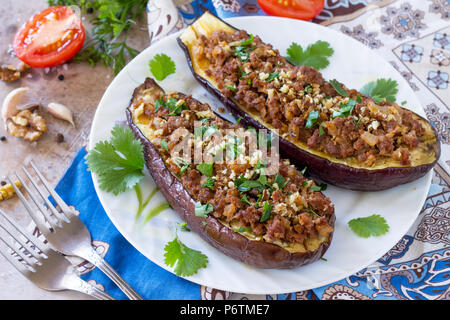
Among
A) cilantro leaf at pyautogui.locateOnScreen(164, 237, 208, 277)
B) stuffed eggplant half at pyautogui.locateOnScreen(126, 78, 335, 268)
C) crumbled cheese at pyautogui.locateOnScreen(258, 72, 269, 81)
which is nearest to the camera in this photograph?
stuffed eggplant half at pyautogui.locateOnScreen(126, 78, 335, 268)

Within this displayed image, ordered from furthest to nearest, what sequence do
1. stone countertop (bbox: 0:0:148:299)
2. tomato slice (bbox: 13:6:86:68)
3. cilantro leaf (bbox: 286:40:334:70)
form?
tomato slice (bbox: 13:6:86:68), stone countertop (bbox: 0:0:148:299), cilantro leaf (bbox: 286:40:334:70)

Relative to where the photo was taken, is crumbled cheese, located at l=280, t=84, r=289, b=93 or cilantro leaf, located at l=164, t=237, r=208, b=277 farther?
crumbled cheese, located at l=280, t=84, r=289, b=93

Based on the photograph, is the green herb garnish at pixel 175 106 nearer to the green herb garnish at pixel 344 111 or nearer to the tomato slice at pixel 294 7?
the green herb garnish at pixel 344 111

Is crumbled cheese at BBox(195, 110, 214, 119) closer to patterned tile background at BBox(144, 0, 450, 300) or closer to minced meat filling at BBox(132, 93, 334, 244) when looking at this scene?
minced meat filling at BBox(132, 93, 334, 244)

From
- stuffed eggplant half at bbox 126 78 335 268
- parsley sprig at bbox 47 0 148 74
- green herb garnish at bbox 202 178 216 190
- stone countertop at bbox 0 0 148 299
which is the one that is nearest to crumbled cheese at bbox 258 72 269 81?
stuffed eggplant half at bbox 126 78 335 268

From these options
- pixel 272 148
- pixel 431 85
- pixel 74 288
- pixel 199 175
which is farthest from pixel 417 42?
pixel 74 288

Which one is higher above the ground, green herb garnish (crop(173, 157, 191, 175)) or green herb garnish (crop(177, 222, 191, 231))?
green herb garnish (crop(173, 157, 191, 175))
